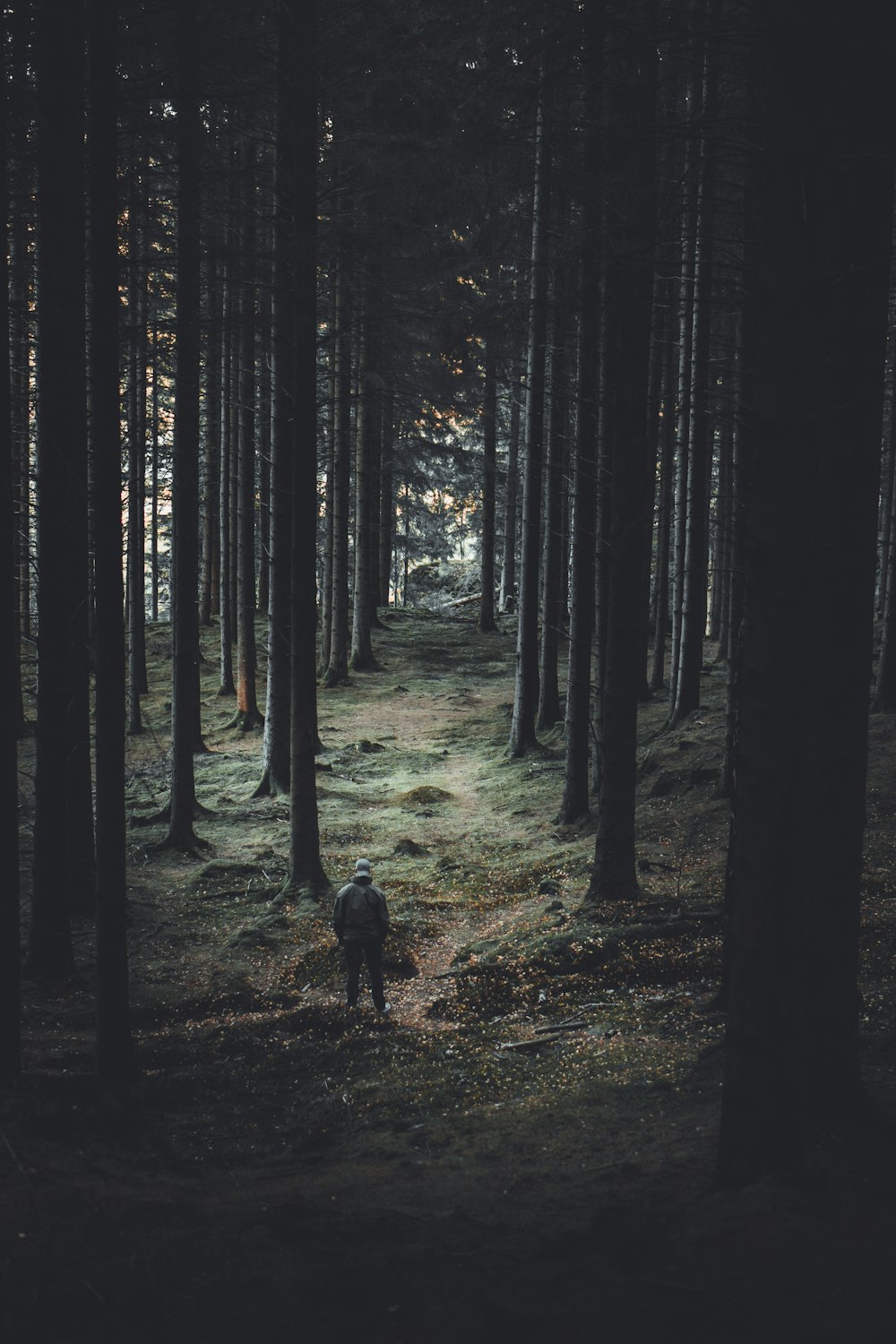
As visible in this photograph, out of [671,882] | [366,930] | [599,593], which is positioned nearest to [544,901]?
[671,882]

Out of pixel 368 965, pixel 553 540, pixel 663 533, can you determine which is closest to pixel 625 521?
pixel 368 965

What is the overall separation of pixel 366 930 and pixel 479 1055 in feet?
6.76

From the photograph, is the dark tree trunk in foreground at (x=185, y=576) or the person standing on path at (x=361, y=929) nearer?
the person standing on path at (x=361, y=929)

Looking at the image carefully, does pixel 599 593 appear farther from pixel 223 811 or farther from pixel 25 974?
pixel 25 974

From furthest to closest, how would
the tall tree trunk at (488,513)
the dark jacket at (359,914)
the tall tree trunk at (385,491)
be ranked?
the tall tree trunk at (488,513) < the tall tree trunk at (385,491) < the dark jacket at (359,914)

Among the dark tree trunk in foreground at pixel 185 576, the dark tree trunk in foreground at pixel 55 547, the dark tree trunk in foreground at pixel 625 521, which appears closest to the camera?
the dark tree trunk in foreground at pixel 55 547

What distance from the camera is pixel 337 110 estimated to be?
14992mm

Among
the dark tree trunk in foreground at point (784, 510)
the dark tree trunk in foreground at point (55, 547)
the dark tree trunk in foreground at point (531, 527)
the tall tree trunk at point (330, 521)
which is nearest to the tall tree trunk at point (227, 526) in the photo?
the tall tree trunk at point (330, 521)

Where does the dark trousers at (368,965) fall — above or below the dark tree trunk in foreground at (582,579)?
below

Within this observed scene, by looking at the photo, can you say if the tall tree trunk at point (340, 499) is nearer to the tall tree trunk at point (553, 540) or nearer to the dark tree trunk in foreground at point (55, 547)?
the tall tree trunk at point (553, 540)

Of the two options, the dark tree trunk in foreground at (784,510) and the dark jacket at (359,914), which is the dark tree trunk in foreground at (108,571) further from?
the dark tree trunk in foreground at (784,510)

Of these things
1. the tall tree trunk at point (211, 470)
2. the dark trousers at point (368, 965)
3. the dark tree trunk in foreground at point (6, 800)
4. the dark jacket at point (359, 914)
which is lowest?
the dark trousers at point (368, 965)

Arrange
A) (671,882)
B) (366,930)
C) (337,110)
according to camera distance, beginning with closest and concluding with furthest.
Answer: (366,930), (671,882), (337,110)

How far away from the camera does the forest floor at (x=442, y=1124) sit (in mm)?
4301
